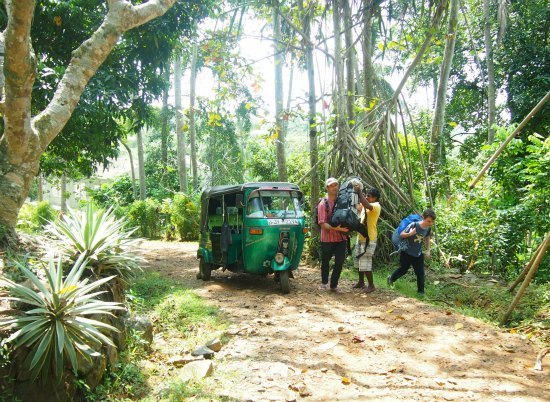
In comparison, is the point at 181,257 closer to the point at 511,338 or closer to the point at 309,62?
the point at 309,62

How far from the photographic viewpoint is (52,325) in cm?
333

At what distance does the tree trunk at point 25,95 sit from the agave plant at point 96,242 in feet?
2.73

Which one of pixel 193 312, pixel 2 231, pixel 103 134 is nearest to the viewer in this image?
pixel 2 231

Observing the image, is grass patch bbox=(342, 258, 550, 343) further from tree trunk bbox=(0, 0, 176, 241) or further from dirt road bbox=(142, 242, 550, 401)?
tree trunk bbox=(0, 0, 176, 241)

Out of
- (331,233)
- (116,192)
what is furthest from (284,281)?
(116,192)

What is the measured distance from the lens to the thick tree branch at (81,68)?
5473 millimetres

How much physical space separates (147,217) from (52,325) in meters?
13.7

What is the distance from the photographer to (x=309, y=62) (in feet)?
34.5

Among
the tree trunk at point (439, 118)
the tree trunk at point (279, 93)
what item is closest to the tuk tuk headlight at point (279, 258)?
the tree trunk at point (279, 93)

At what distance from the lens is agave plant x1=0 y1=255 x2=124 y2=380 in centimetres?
318

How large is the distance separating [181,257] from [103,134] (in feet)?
13.0

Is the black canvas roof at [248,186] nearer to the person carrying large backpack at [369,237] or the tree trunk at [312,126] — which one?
the person carrying large backpack at [369,237]

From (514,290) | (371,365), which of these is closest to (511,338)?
(514,290)

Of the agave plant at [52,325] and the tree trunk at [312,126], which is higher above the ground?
the tree trunk at [312,126]
